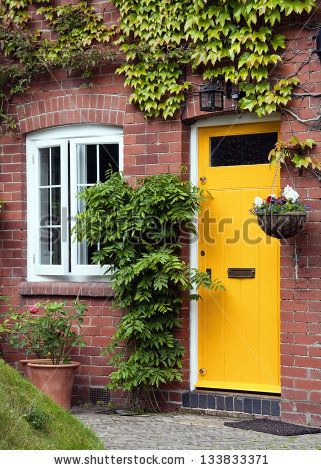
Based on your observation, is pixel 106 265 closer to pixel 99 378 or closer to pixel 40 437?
pixel 99 378

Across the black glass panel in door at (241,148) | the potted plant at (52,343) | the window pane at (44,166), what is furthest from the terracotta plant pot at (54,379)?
the black glass panel in door at (241,148)

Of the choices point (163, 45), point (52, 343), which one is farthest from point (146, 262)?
point (163, 45)

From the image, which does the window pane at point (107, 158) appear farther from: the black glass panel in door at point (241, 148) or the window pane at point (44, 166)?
the black glass panel in door at point (241, 148)

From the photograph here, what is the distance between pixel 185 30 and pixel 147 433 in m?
3.91

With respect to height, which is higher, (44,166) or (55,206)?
(44,166)

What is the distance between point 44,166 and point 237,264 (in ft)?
8.83

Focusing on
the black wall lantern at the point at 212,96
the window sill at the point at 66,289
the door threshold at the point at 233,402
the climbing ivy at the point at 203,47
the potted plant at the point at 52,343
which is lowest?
the door threshold at the point at 233,402

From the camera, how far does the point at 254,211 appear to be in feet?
30.3

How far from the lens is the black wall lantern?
9.87 meters

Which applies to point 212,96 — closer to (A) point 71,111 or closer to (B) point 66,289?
(A) point 71,111

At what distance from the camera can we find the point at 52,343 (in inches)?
412

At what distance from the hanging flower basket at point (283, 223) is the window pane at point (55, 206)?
2912 mm

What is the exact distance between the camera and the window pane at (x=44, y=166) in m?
11.4

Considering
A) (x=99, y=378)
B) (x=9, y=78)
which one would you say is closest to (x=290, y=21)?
(x=9, y=78)
